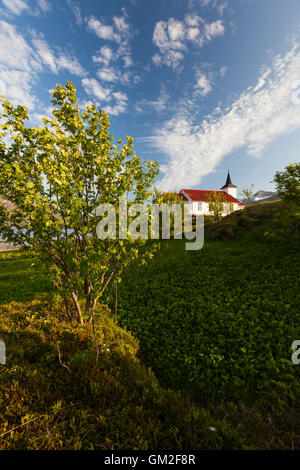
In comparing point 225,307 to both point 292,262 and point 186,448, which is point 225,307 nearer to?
point 186,448

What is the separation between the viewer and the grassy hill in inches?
127

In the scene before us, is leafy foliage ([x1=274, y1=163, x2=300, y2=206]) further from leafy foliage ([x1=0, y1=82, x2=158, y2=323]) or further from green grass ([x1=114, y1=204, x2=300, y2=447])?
leafy foliage ([x1=0, y1=82, x2=158, y2=323])

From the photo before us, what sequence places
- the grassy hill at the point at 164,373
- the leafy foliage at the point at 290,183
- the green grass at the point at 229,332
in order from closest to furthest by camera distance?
the grassy hill at the point at 164,373 → the green grass at the point at 229,332 → the leafy foliage at the point at 290,183

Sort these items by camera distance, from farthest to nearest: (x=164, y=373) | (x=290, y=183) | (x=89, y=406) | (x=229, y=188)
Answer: (x=229, y=188)
(x=290, y=183)
(x=164, y=373)
(x=89, y=406)

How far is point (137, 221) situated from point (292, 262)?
1203 cm

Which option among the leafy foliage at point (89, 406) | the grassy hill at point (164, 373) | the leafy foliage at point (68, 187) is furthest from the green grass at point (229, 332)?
the leafy foliage at point (68, 187)

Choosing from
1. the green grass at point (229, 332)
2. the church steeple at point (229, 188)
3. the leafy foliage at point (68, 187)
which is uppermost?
the church steeple at point (229, 188)

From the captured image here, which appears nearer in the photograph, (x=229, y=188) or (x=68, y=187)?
(x=68, y=187)

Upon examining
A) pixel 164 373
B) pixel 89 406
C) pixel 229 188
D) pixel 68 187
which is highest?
pixel 229 188

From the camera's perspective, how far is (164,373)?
532 centimetres

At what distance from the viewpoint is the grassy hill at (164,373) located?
3.22 metres

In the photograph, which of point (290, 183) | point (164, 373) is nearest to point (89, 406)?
point (164, 373)

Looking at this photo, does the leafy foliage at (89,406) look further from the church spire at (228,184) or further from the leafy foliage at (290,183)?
the church spire at (228,184)

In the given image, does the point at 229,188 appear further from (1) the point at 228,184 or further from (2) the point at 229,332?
(2) the point at 229,332
